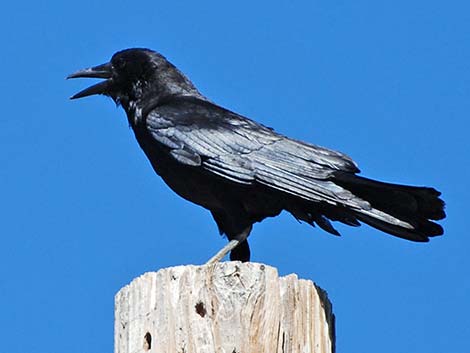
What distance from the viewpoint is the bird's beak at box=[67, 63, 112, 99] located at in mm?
9750

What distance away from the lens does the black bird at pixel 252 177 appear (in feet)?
25.8

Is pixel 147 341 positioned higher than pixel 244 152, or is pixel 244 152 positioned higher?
pixel 244 152

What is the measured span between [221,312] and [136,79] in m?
4.21

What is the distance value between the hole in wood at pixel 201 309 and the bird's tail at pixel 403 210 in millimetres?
2200

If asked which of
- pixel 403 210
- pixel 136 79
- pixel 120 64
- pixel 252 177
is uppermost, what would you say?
pixel 120 64

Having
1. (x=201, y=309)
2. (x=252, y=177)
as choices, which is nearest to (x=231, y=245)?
(x=252, y=177)

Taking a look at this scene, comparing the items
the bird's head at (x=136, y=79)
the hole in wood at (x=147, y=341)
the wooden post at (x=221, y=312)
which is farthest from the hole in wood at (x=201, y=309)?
the bird's head at (x=136, y=79)

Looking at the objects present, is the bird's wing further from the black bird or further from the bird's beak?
the bird's beak

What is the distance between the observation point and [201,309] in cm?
601

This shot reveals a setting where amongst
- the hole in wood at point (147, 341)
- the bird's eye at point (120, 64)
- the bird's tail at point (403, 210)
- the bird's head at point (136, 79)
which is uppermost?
the bird's eye at point (120, 64)

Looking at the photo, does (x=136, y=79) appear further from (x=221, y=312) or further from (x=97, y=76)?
(x=221, y=312)

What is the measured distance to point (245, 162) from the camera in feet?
27.7

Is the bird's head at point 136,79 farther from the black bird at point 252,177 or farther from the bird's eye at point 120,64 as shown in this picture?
the black bird at point 252,177

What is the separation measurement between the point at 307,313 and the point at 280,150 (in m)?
2.43
